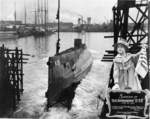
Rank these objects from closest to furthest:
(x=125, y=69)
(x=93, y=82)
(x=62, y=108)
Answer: (x=125, y=69) < (x=62, y=108) < (x=93, y=82)

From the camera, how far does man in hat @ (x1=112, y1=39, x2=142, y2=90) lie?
749 cm

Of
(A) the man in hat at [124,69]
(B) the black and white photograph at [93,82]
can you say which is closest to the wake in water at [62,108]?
(B) the black and white photograph at [93,82]

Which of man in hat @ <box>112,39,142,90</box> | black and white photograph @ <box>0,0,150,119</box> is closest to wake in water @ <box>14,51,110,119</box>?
black and white photograph @ <box>0,0,150,119</box>

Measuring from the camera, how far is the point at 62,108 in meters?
16.2

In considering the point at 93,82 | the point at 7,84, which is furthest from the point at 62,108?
the point at 93,82

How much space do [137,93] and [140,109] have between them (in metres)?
0.46

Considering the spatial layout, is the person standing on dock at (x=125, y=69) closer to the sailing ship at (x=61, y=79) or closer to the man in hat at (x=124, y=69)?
the man in hat at (x=124, y=69)

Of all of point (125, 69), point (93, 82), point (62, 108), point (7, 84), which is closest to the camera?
point (125, 69)

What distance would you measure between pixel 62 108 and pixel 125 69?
918 centimetres

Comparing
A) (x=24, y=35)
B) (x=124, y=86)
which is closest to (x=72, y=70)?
(x=124, y=86)

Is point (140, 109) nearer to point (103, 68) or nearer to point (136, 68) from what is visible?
point (136, 68)

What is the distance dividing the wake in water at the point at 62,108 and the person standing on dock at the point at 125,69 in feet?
18.5

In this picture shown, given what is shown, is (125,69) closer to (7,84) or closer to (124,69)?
(124,69)

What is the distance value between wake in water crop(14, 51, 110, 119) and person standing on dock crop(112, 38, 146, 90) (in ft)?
18.5
